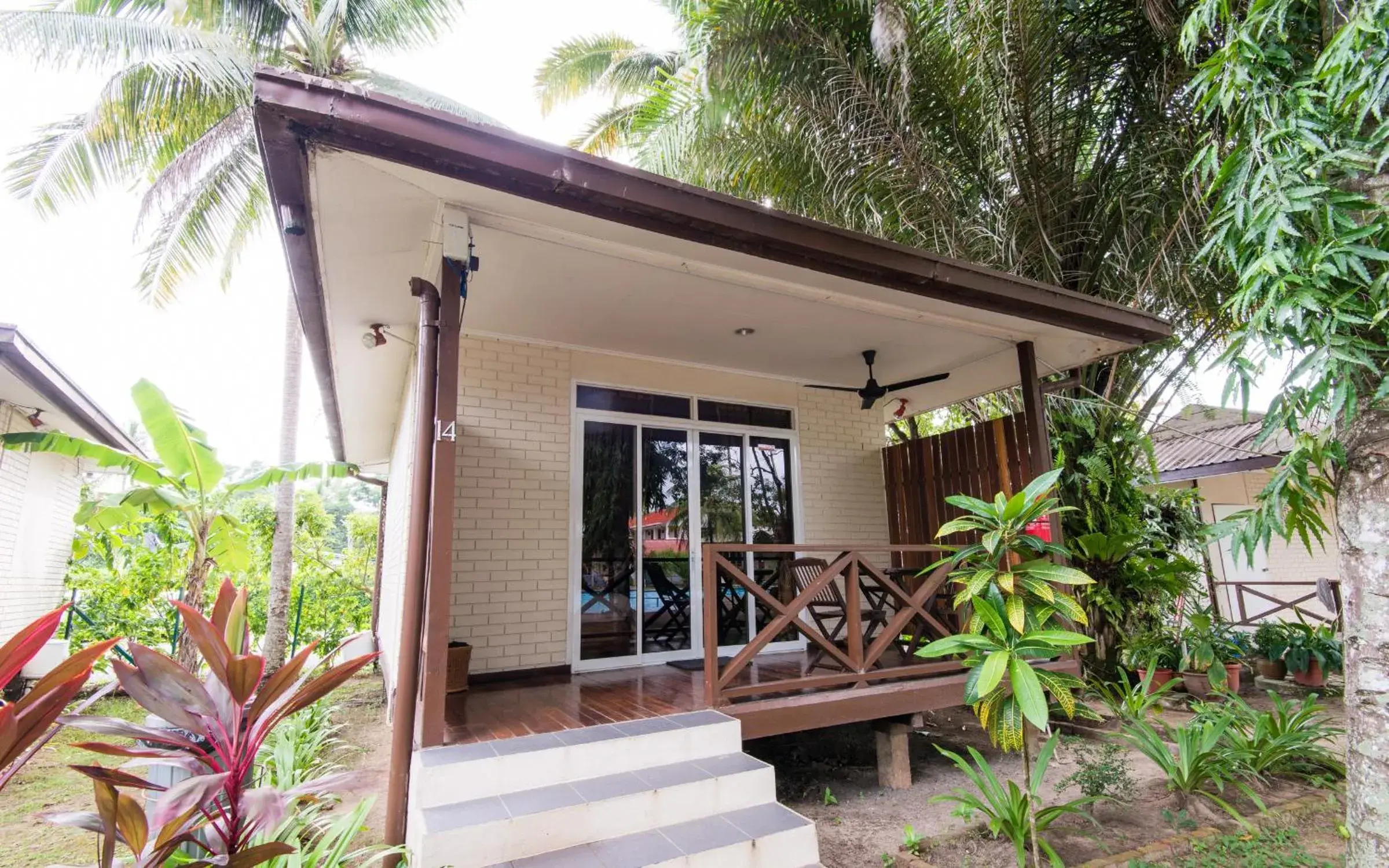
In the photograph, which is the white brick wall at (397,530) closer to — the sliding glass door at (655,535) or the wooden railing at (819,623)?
the sliding glass door at (655,535)

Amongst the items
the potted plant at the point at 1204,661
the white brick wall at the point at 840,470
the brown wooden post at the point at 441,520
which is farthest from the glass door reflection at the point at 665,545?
the potted plant at the point at 1204,661

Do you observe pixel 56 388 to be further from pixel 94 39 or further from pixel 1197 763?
pixel 1197 763

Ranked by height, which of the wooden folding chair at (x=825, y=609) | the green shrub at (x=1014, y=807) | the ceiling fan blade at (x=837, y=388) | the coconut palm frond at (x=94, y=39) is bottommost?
the green shrub at (x=1014, y=807)

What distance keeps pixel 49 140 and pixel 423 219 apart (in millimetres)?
9108

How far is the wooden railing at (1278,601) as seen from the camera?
8.94 meters

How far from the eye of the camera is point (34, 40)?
813 centimetres

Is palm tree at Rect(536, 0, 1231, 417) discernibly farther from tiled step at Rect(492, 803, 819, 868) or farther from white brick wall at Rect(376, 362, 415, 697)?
tiled step at Rect(492, 803, 819, 868)

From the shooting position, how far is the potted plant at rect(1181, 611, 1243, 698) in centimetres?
677

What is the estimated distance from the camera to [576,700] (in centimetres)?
430

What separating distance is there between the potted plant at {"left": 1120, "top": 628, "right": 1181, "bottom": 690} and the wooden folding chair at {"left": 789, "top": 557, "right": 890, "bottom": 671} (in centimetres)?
287

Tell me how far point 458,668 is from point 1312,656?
9.05 meters

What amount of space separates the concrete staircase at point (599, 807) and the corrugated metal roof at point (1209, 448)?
782cm

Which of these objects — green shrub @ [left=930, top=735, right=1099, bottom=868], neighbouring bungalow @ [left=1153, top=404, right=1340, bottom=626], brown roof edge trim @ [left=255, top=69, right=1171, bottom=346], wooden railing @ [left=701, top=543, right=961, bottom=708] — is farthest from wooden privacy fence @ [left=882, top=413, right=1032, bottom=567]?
neighbouring bungalow @ [left=1153, top=404, right=1340, bottom=626]

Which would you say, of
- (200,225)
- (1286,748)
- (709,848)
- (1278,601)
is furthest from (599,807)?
(1278,601)
